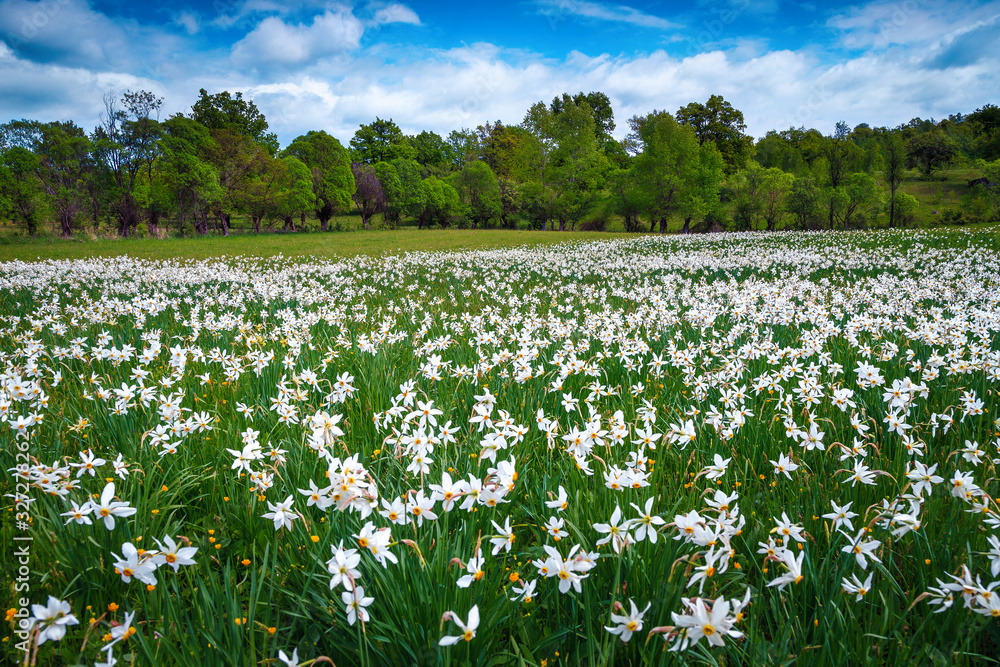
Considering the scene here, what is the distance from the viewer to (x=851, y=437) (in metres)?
3.04

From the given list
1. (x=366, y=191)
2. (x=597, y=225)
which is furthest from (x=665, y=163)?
(x=366, y=191)

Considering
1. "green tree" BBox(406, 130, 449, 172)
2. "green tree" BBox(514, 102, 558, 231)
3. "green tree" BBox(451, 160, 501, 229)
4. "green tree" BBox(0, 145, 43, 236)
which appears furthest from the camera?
"green tree" BBox(406, 130, 449, 172)

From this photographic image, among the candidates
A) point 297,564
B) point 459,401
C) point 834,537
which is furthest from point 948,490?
point 297,564

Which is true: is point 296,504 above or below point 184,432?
below

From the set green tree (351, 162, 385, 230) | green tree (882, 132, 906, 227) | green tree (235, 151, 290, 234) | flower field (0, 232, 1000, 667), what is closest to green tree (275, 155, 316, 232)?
green tree (235, 151, 290, 234)

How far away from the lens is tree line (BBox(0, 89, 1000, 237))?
1766 inches

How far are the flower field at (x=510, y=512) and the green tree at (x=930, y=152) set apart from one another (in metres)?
102

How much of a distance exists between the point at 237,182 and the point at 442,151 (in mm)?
53421

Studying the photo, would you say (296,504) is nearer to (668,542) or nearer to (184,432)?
(184,432)

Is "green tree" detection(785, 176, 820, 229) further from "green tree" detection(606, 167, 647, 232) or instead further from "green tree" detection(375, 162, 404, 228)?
"green tree" detection(375, 162, 404, 228)

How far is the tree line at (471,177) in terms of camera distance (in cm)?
4484

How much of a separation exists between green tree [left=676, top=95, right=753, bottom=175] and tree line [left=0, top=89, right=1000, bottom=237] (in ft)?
0.76

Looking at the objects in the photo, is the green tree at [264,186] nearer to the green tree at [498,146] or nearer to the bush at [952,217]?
the green tree at [498,146]

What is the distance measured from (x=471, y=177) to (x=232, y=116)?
39152 mm
